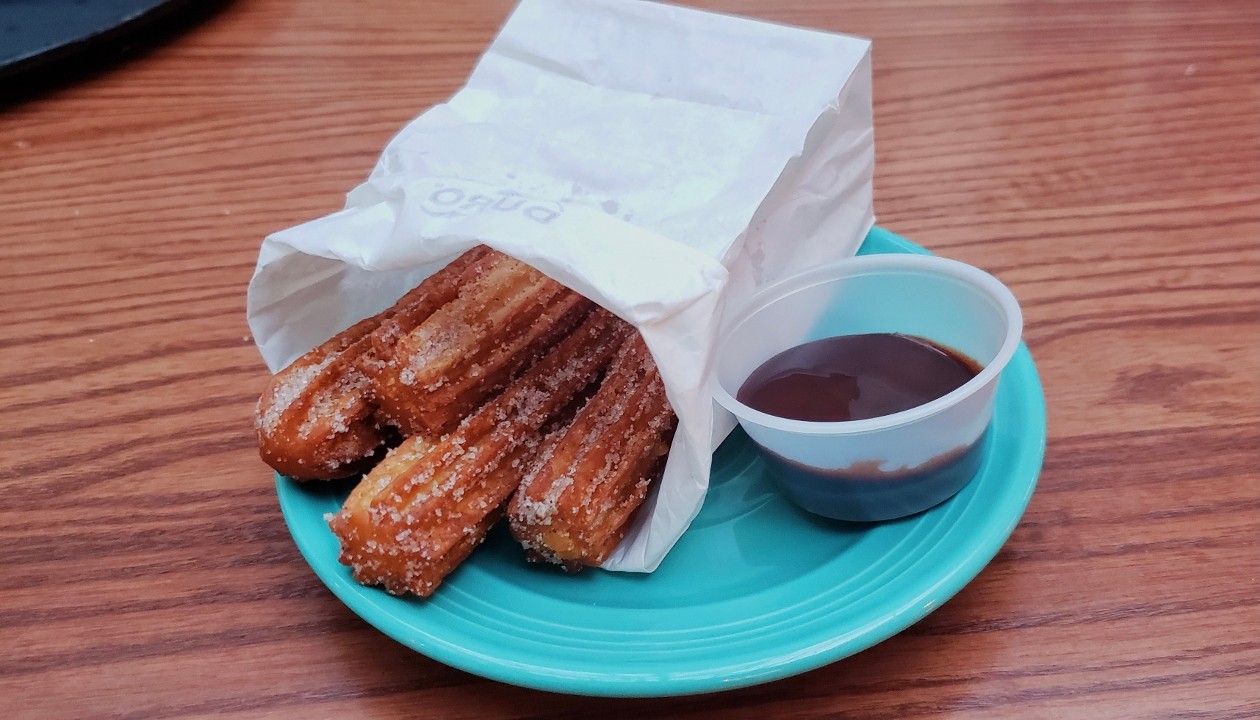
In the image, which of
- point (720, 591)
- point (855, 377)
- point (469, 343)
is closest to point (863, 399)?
point (855, 377)

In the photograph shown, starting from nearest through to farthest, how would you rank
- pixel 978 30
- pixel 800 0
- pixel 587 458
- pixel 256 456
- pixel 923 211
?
pixel 587 458, pixel 256 456, pixel 923 211, pixel 978 30, pixel 800 0

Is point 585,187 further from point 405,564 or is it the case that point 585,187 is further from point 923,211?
point 923,211

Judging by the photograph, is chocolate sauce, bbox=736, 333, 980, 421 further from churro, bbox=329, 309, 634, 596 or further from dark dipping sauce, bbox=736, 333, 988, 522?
churro, bbox=329, 309, 634, 596

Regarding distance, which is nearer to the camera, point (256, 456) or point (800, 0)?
point (256, 456)

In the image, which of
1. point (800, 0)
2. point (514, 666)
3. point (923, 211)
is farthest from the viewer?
point (800, 0)

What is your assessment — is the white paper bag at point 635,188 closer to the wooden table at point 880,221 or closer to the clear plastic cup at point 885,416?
the clear plastic cup at point 885,416

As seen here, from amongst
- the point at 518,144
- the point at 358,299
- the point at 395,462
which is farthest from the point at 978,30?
the point at 395,462

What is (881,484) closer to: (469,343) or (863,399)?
(863,399)
